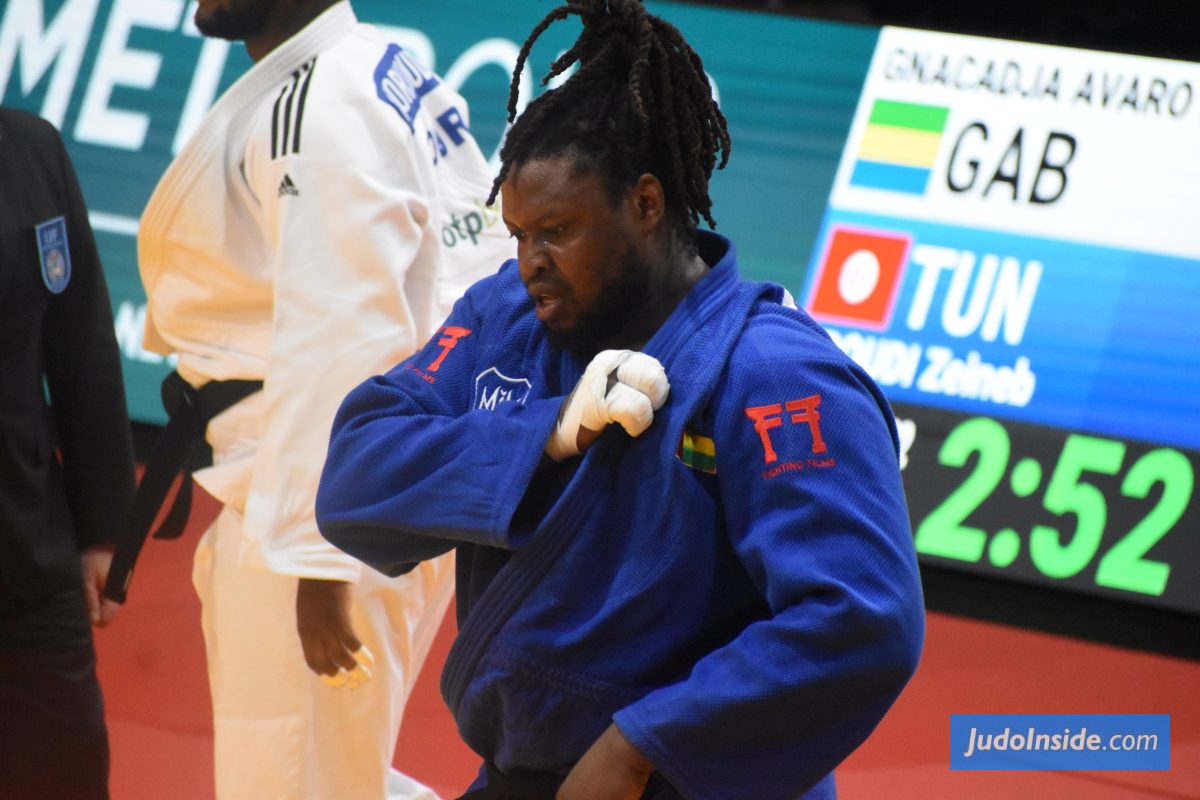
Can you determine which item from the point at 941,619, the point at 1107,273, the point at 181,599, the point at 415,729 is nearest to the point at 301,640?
the point at 415,729

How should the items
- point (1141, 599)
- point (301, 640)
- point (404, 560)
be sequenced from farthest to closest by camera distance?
point (1141, 599)
point (301, 640)
point (404, 560)

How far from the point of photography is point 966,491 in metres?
4.15

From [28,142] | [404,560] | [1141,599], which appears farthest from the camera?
[1141,599]

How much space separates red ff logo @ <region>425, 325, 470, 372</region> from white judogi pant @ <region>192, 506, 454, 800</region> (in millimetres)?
835

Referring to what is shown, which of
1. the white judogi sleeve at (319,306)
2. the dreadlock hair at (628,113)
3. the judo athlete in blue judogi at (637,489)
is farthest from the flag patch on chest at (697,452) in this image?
the white judogi sleeve at (319,306)

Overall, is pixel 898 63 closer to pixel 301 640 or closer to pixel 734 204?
pixel 734 204

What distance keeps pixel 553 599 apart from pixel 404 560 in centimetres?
22

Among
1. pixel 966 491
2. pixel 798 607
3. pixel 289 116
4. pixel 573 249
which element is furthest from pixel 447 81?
pixel 798 607

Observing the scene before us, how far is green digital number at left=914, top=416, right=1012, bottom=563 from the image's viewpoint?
4133mm

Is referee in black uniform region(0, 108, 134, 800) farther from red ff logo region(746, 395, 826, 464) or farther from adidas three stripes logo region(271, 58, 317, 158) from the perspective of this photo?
red ff logo region(746, 395, 826, 464)

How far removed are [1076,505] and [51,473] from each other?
266 centimetres

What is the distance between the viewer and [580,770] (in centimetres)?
147

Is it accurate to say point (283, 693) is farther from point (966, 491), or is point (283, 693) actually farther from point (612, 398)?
point (966, 491)

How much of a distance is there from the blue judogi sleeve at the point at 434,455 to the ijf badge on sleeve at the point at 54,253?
1.22 m
